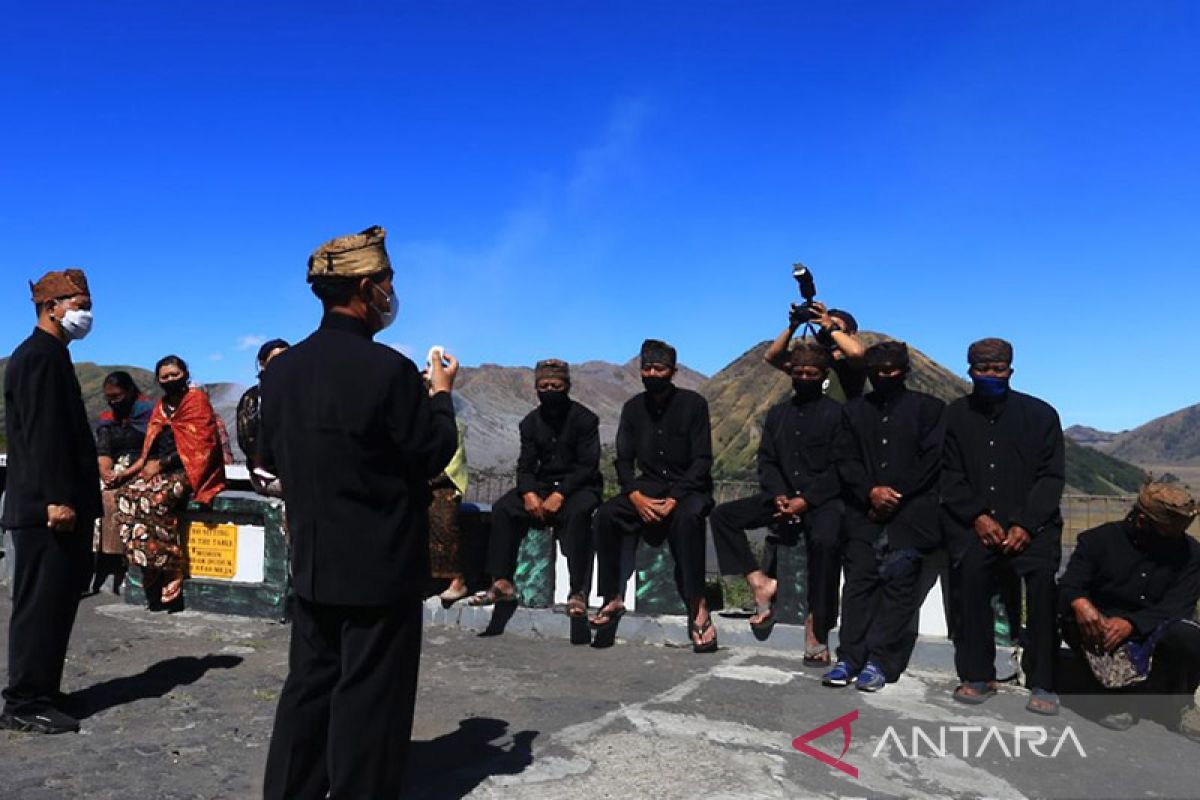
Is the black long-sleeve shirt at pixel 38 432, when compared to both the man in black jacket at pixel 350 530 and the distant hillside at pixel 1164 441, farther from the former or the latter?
the distant hillside at pixel 1164 441

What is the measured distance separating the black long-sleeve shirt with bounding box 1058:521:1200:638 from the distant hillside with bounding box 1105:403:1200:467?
463ft

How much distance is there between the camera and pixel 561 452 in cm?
724

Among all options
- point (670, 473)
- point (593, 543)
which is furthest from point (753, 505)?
point (593, 543)

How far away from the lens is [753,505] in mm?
6723

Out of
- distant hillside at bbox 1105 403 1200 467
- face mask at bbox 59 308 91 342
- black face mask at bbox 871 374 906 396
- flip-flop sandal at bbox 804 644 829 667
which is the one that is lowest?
flip-flop sandal at bbox 804 644 829 667

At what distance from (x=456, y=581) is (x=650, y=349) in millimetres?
2323

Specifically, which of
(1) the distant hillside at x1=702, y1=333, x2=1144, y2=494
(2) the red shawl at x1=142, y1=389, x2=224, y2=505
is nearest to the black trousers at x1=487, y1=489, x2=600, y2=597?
(2) the red shawl at x1=142, y1=389, x2=224, y2=505

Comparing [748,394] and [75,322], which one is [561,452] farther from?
[748,394]

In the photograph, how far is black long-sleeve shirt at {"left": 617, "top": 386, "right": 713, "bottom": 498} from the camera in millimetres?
6883

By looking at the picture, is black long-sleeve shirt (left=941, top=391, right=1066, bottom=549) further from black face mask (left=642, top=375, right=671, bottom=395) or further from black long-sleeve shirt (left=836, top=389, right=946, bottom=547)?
black face mask (left=642, top=375, right=671, bottom=395)

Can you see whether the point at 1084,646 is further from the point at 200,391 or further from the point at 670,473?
the point at 200,391

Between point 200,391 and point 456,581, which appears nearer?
point 456,581

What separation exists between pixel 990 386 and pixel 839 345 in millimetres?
1167

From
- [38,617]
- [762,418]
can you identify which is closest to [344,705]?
[38,617]
